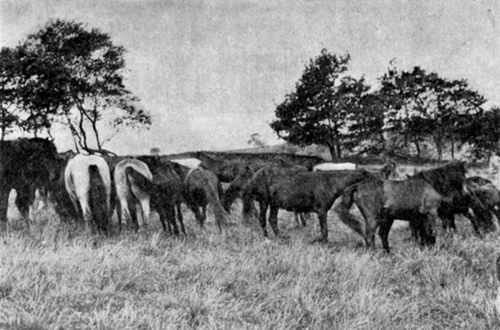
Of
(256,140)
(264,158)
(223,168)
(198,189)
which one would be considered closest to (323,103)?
(264,158)

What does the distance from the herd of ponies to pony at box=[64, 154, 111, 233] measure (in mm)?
16

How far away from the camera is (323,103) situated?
25.7m

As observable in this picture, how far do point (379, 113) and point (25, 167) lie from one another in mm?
23596

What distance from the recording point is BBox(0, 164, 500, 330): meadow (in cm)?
414

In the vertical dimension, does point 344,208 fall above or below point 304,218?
above

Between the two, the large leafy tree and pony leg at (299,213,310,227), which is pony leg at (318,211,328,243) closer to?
pony leg at (299,213,310,227)

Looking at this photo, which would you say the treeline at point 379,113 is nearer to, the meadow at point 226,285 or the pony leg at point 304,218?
the pony leg at point 304,218

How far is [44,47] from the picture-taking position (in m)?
9.66

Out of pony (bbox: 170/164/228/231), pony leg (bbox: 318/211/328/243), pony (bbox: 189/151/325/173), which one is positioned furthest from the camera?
pony (bbox: 189/151/325/173)

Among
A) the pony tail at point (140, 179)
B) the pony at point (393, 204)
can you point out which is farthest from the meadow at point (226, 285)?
the pony tail at point (140, 179)

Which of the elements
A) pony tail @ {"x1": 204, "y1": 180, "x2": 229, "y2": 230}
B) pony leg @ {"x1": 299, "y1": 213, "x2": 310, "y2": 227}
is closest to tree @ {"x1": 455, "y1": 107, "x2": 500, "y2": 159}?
pony leg @ {"x1": 299, "y1": 213, "x2": 310, "y2": 227}

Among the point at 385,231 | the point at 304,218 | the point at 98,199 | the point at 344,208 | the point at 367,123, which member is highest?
the point at 367,123

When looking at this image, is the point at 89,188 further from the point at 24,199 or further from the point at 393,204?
the point at 393,204

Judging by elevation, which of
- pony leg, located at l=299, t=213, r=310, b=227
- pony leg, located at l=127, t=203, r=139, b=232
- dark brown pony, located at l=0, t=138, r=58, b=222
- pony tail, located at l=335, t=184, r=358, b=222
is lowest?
pony leg, located at l=299, t=213, r=310, b=227
